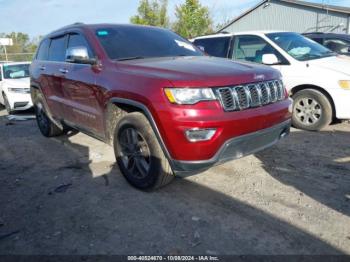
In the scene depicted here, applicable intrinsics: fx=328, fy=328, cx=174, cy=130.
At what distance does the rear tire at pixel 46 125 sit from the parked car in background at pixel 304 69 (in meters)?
3.51

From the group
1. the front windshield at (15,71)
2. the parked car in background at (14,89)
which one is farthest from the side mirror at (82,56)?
the front windshield at (15,71)

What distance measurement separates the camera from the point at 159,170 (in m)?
3.30

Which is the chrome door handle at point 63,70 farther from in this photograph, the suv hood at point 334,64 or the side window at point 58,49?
the suv hood at point 334,64

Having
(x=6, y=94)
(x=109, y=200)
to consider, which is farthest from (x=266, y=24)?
(x=109, y=200)

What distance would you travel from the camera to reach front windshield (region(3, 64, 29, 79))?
31.7 feet

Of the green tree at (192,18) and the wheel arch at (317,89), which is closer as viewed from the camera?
the wheel arch at (317,89)

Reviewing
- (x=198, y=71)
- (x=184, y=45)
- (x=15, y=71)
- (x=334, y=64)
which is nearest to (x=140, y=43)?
(x=184, y=45)

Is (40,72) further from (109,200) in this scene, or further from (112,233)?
(112,233)

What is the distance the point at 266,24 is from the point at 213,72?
29.2 metres

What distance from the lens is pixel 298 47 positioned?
602 cm

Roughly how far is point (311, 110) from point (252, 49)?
5.34 ft

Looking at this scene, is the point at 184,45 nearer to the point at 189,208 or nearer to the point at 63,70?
the point at 63,70

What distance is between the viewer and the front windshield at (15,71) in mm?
9648

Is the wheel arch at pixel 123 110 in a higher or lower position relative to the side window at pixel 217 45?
lower
